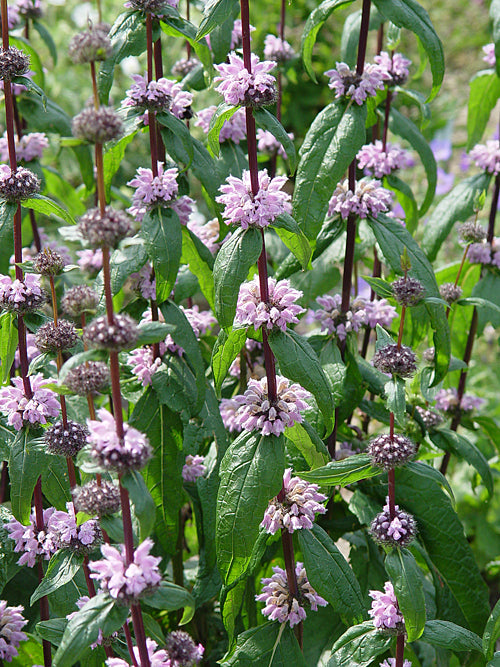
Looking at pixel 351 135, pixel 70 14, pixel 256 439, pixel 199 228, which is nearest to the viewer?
pixel 256 439

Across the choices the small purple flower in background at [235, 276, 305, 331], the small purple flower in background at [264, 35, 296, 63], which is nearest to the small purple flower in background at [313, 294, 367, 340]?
the small purple flower in background at [235, 276, 305, 331]

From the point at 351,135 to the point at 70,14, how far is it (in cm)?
759

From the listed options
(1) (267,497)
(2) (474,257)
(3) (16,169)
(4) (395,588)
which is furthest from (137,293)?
(2) (474,257)

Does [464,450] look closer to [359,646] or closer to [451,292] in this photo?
[451,292]

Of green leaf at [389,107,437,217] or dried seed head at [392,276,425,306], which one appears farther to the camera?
green leaf at [389,107,437,217]

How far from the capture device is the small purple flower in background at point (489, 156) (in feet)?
9.68

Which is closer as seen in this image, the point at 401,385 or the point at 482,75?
the point at 401,385

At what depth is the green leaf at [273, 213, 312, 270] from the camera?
1791 mm

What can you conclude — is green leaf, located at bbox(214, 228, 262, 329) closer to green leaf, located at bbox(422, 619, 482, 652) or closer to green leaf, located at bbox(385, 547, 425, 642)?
green leaf, located at bbox(385, 547, 425, 642)

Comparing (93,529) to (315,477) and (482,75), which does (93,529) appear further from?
(482,75)

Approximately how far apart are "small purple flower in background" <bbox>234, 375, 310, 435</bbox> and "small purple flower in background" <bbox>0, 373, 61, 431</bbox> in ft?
1.68

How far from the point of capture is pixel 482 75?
2.98 m

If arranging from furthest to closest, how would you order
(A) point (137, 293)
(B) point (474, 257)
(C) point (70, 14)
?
(C) point (70, 14)
(B) point (474, 257)
(A) point (137, 293)

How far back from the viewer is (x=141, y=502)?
52.4 inches
